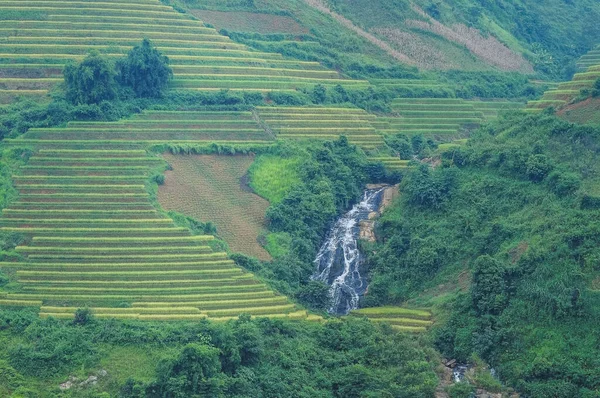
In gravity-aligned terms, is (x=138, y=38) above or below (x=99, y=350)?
above

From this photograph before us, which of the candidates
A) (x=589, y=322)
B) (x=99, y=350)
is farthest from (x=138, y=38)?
(x=589, y=322)

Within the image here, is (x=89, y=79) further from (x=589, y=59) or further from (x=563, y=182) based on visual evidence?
(x=589, y=59)

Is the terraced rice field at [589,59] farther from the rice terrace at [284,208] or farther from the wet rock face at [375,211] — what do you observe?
the wet rock face at [375,211]

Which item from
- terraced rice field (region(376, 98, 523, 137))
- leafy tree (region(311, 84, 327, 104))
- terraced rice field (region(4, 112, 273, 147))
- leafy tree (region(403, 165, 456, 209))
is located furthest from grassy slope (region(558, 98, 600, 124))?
terraced rice field (region(4, 112, 273, 147))

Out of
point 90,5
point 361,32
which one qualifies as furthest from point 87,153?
point 361,32

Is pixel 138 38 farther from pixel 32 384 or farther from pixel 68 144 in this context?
pixel 32 384

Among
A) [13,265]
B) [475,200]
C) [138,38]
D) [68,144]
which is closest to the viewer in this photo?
[13,265]

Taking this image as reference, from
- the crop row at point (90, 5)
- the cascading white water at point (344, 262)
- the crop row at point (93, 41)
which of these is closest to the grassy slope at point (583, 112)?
the cascading white water at point (344, 262)
